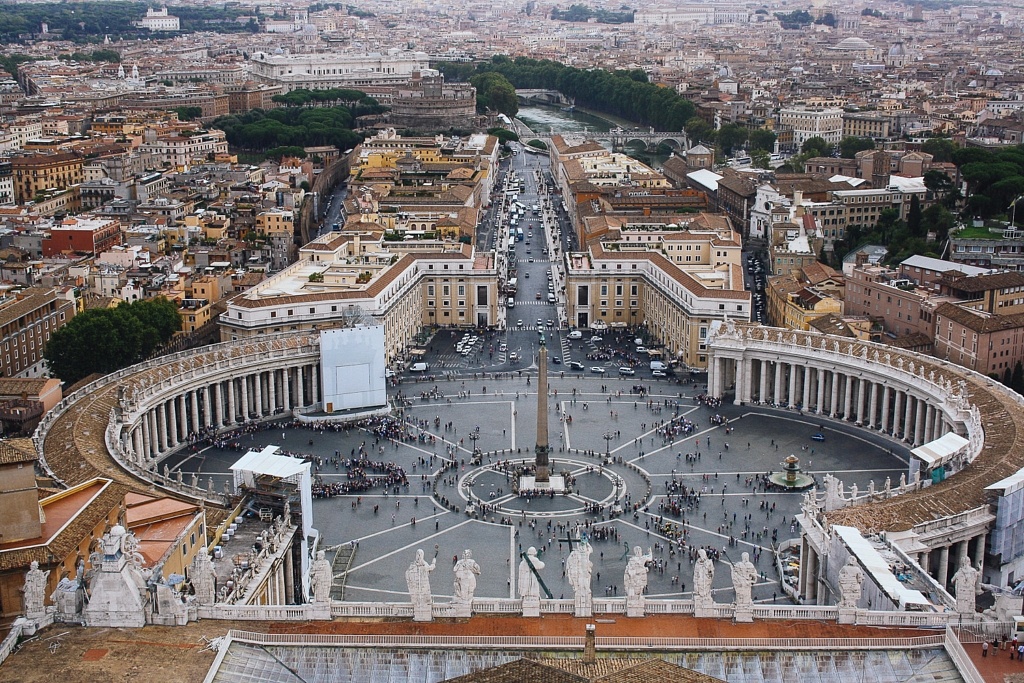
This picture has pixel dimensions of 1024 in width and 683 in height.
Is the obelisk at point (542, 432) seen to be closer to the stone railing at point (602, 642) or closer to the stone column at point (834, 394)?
the stone column at point (834, 394)

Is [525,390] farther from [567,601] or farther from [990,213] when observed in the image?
[990,213]

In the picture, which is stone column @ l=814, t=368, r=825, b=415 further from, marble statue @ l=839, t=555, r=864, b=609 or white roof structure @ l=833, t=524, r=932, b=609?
marble statue @ l=839, t=555, r=864, b=609

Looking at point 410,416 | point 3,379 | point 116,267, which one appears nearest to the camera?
point 3,379

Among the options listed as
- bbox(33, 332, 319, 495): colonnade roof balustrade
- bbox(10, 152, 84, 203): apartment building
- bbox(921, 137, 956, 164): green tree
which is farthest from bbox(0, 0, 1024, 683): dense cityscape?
bbox(921, 137, 956, 164): green tree

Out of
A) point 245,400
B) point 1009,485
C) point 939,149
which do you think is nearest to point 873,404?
point 1009,485

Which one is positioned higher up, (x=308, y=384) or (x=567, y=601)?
(x=567, y=601)

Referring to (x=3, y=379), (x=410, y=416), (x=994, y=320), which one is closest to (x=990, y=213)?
(x=994, y=320)

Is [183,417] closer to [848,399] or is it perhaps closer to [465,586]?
[848,399]
